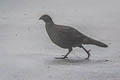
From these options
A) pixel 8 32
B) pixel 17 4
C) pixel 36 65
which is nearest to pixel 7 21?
pixel 8 32

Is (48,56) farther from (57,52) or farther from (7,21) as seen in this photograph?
(7,21)

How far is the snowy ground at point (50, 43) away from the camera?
6.59 m

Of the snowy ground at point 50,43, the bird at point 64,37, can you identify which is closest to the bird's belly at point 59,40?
the bird at point 64,37

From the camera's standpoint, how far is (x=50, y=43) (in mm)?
8969

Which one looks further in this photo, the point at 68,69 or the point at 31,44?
the point at 31,44

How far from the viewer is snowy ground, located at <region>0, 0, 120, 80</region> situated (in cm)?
659

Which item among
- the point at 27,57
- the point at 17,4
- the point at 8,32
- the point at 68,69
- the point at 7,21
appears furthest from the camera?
the point at 17,4

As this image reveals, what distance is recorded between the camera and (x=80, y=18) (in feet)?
37.3

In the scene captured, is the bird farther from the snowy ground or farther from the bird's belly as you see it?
the snowy ground

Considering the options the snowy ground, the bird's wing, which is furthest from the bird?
the snowy ground

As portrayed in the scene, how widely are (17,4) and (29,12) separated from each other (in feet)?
3.56

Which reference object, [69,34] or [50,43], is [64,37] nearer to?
[69,34]

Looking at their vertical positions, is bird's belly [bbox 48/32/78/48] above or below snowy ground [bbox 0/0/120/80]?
above

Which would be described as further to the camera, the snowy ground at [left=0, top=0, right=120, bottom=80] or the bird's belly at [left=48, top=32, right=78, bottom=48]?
the bird's belly at [left=48, top=32, right=78, bottom=48]
